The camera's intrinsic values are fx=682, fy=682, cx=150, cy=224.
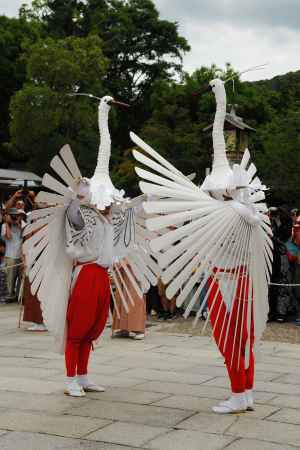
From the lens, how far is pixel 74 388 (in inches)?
197

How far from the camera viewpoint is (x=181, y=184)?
426cm

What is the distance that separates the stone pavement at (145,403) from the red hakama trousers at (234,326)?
1.00ft

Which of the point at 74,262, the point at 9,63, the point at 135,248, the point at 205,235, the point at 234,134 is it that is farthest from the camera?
the point at 9,63

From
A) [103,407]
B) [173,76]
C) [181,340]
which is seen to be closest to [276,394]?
[103,407]

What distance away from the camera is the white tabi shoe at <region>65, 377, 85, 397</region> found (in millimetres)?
4988

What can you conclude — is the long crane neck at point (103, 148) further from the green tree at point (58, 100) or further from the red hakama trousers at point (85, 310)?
the green tree at point (58, 100)

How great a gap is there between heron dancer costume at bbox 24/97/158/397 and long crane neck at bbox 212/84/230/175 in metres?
0.89

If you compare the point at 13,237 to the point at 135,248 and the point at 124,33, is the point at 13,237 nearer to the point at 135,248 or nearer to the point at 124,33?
the point at 135,248

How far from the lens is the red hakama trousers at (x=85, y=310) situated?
497cm

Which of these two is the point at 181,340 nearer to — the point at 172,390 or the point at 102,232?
the point at 172,390

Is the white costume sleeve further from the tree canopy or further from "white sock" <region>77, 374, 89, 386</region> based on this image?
the tree canopy

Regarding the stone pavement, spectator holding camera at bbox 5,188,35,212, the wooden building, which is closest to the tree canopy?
the wooden building

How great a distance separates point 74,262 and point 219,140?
143 centimetres

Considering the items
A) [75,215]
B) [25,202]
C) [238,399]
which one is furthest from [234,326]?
[25,202]
